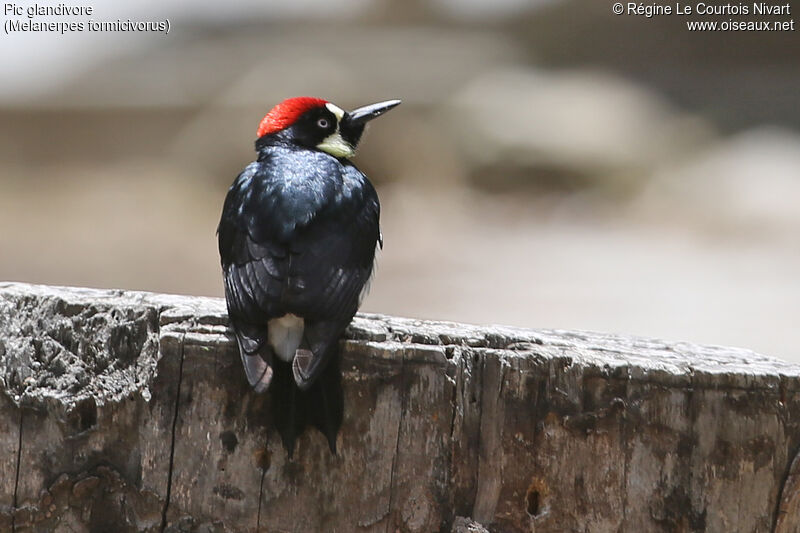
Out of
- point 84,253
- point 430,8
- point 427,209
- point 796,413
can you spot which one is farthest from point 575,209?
point 796,413

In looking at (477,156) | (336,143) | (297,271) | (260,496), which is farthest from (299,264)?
(477,156)

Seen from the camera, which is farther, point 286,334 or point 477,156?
point 477,156

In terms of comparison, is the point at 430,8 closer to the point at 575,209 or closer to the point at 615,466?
the point at 575,209

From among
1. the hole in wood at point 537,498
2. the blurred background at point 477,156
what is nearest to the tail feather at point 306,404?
the hole in wood at point 537,498

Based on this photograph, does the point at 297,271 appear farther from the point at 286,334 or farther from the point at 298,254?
the point at 286,334

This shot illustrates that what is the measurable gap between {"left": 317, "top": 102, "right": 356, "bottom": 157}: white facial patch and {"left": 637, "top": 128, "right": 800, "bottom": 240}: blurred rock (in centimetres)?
809

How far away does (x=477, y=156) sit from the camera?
1221 centimetres

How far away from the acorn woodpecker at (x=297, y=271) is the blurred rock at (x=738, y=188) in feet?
28.6

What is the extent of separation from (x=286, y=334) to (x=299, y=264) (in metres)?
0.21

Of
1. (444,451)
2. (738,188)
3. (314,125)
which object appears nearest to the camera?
(444,451)

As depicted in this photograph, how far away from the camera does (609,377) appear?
251cm

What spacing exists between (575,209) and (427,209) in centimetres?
169

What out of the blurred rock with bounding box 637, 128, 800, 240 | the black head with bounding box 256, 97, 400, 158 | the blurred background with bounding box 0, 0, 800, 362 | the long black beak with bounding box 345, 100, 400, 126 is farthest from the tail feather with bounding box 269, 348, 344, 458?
the blurred rock with bounding box 637, 128, 800, 240

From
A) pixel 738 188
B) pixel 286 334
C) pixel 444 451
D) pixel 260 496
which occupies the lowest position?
pixel 260 496
